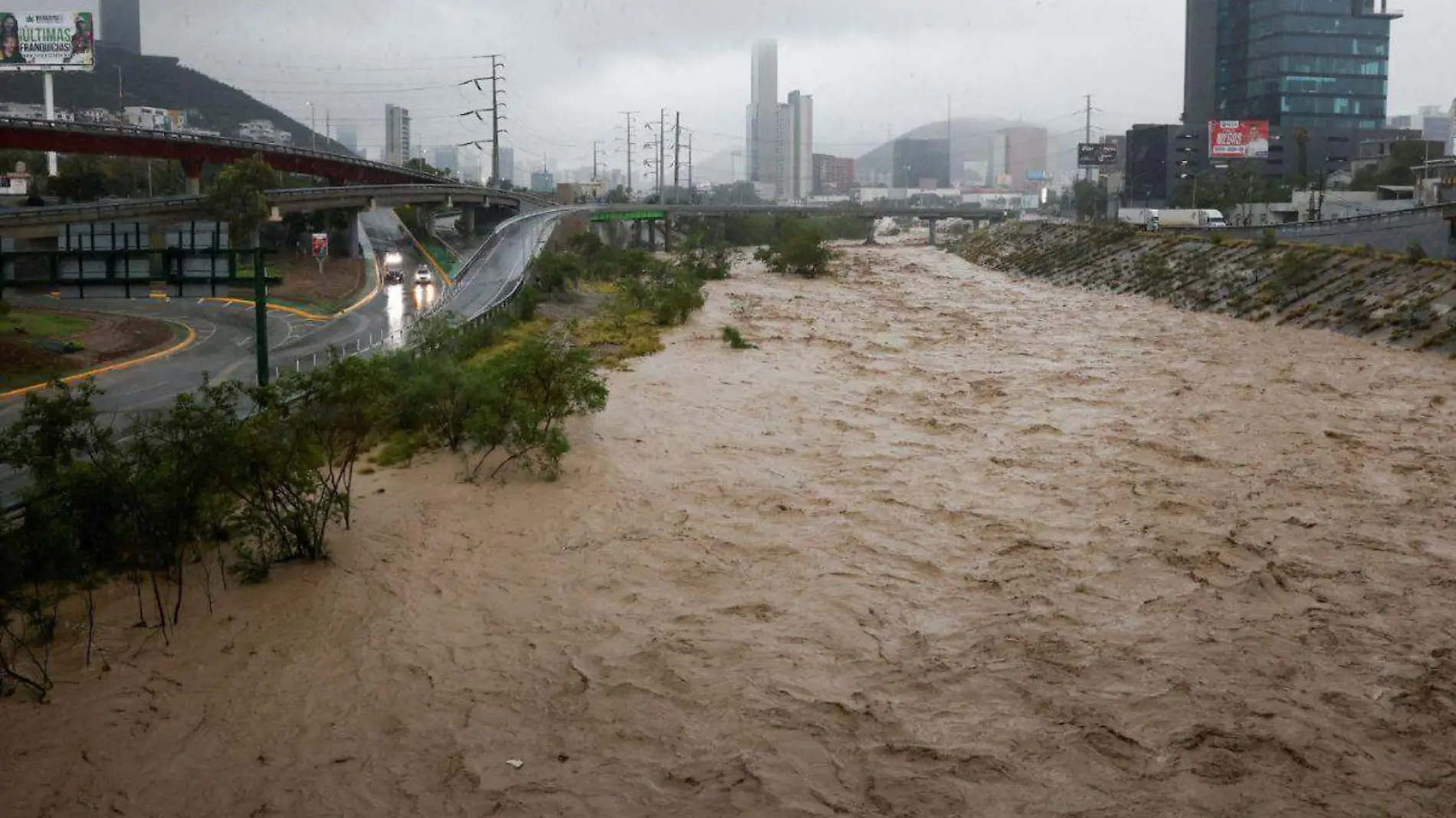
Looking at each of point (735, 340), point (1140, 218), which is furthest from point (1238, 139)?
point (735, 340)

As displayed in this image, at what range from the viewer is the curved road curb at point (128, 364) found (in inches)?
1110

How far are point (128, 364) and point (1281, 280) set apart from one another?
152ft

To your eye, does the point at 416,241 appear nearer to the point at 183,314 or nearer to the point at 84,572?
the point at 183,314

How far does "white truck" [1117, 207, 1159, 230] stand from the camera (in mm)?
86688

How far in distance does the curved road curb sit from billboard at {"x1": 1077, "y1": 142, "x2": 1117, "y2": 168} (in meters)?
110

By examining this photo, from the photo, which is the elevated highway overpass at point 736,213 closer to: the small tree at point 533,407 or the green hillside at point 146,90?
the green hillside at point 146,90

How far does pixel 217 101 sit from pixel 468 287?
109043 millimetres

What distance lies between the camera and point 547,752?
12.4 meters

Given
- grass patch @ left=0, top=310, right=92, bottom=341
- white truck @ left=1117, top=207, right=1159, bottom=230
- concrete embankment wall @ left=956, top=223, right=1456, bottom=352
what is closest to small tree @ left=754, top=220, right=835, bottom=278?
concrete embankment wall @ left=956, top=223, right=1456, bottom=352

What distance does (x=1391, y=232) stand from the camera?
177 feet

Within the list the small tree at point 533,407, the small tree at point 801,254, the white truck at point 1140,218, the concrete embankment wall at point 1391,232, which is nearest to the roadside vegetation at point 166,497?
the small tree at point 533,407

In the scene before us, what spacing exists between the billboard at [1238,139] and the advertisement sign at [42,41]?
100 m

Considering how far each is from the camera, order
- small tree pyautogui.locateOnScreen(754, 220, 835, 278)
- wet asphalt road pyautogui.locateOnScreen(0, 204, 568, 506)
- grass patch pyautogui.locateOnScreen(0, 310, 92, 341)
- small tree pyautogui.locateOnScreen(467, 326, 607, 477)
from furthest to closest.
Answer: small tree pyautogui.locateOnScreen(754, 220, 835, 278), grass patch pyautogui.locateOnScreen(0, 310, 92, 341), wet asphalt road pyautogui.locateOnScreen(0, 204, 568, 506), small tree pyautogui.locateOnScreen(467, 326, 607, 477)

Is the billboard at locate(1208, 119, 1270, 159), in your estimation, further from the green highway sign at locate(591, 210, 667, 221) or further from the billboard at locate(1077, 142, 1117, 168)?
the green highway sign at locate(591, 210, 667, 221)
